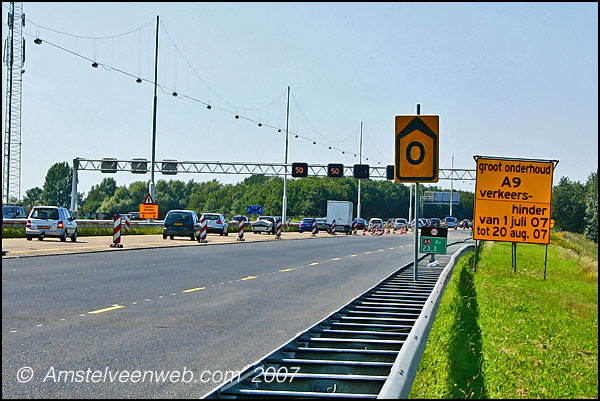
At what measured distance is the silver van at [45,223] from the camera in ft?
112

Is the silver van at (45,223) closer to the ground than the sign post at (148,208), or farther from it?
closer to the ground

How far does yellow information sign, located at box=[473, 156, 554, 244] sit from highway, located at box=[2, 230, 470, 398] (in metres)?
3.02

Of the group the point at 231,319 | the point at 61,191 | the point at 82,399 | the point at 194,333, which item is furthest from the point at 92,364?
the point at 61,191

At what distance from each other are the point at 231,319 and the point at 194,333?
146 cm

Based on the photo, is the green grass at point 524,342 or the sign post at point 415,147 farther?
the sign post at point 415,147

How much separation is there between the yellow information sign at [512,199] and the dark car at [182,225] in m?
30.9

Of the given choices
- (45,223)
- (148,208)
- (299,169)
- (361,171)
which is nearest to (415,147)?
(45,223)

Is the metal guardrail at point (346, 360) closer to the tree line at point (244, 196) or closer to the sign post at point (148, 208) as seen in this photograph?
the sign post at point (148, 208)

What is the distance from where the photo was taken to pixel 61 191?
12294 centimetres

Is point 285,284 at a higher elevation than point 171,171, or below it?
below

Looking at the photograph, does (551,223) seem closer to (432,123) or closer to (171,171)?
(432,123)

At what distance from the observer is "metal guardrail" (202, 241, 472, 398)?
5078 millimetres

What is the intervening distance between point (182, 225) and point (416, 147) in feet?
99.4

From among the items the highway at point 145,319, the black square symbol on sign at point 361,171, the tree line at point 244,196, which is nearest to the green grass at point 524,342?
the highway at point 145,319
